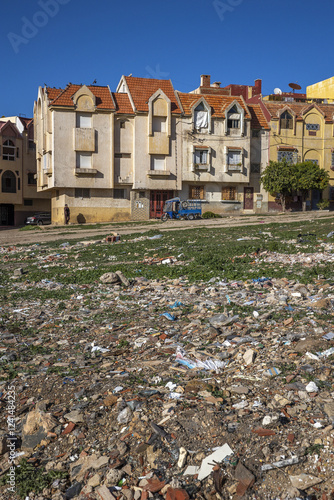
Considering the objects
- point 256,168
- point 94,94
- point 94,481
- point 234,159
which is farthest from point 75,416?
point 256,168

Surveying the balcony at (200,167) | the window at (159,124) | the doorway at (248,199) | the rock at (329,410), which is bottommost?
the rock at (329,410)

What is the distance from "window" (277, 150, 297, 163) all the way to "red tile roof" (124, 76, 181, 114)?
10964 millimetres

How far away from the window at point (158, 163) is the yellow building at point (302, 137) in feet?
36.1

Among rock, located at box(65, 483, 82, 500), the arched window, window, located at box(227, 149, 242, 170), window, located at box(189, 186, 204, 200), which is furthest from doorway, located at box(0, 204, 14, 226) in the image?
rock, located at box(65, 483, 82, 500)

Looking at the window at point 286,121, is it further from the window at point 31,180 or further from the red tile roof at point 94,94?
the window at point 31,180

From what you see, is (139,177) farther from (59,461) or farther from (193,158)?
(59,461)

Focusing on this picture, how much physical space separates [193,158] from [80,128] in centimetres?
1031

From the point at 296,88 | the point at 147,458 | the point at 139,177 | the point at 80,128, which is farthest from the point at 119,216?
the point at 147,458

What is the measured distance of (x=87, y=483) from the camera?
353cm

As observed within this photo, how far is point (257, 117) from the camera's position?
147ft

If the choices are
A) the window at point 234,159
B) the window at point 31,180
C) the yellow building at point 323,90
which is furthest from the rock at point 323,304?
the yellow building at point 323,90

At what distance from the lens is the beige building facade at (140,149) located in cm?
3903

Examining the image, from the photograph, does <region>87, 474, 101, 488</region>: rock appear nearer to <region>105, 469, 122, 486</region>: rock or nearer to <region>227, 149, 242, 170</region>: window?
<region>105, 469, 122, 486</region>: rock

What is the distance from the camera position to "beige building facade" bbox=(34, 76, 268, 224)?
39.0m
